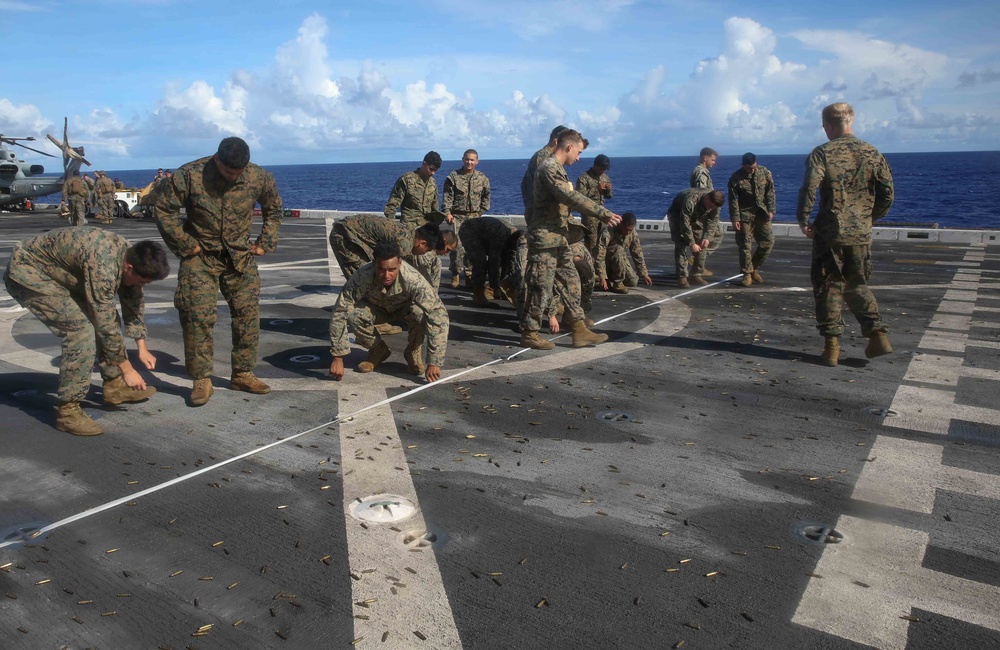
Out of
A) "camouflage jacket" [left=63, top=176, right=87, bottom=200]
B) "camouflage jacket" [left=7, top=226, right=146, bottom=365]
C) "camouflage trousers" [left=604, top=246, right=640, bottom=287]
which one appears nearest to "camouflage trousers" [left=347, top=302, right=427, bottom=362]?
"camouflage jacket" [left=7, top=226, right=146, bottom=365]

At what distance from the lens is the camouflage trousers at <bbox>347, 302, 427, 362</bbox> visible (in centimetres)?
696

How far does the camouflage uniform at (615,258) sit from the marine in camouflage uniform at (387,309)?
524 centimetres

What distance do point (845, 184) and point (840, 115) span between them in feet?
2.20

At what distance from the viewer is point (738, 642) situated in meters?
3.19

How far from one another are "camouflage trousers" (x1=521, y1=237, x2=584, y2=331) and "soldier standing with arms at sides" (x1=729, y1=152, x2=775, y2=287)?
467cm

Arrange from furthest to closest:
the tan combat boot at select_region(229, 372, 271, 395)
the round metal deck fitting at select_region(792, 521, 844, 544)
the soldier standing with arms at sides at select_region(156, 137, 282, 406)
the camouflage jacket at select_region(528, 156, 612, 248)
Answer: the camouflage jacket at select_region(528, 156, 612, 248) → the tan combat boot at select_region(229, 372, 271, 395) → the soldier standing with arms at sides at select_region(156, 137, 282, 406) → the round metal deck fitting at select_region(792, 521, 844, 544)

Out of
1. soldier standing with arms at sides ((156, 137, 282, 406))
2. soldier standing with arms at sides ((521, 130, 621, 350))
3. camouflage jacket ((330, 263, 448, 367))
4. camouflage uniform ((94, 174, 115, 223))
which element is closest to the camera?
soldier standing with arms at sides ((156, 137, 282, 406))

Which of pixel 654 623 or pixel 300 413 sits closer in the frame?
pixel 654 623

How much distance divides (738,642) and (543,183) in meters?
5.58

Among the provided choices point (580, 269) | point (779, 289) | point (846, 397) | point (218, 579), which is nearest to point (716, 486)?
point (846, 397)

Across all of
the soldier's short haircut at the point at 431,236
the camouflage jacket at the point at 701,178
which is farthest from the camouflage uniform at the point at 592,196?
the soldier's short haircut at the point at 431,236

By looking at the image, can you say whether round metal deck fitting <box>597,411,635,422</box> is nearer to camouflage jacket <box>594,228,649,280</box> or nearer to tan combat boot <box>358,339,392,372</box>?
tan combat boot <box>358,339,392,372</box>

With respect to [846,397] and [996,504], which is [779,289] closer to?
[846,397]

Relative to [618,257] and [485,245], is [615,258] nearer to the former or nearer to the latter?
[618,257]
